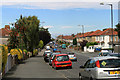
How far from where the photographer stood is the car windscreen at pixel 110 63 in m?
10.1

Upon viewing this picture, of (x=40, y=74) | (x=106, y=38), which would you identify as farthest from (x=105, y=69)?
(x=106, y=38)

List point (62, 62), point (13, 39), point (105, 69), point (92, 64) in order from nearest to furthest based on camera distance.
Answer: point (105, 69)
point (92, 64)
point (62, 62)
point (13, 39)

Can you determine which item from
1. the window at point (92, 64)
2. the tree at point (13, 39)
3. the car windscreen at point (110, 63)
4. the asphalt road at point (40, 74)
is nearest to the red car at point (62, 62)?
the asphalt road at point (40, 74)

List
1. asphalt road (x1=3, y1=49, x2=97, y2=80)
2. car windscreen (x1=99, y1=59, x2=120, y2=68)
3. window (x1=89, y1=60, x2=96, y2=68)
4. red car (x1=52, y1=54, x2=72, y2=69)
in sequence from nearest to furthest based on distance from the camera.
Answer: car windscreen (x1=99, y1=59, x2=120, y2=68) → window (x1=89, y1=60, x2=96, y2=68) → asphalt road (x1=3, y1=49, x2=97, y2=80) → red car (x1=52, y1=54, x2=72, y2=69)

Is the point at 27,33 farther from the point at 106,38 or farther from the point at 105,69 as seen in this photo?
the point at 105,69

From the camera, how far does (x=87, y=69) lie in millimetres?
11414

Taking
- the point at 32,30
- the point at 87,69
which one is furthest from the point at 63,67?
the point at 32,30

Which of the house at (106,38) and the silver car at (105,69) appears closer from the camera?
the silver car at (105,69)

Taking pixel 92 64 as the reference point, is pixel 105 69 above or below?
below

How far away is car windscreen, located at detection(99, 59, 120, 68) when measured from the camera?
10141 mm

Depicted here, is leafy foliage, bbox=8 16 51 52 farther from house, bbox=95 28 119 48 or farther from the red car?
house, bbox=95 28 119 48

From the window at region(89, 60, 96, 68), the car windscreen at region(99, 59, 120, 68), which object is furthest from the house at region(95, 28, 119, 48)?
the car windscreen at region(99, 59, 120, 68)

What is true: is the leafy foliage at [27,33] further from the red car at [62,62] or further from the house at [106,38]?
the house at [106,38]

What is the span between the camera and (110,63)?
10.3 metres
